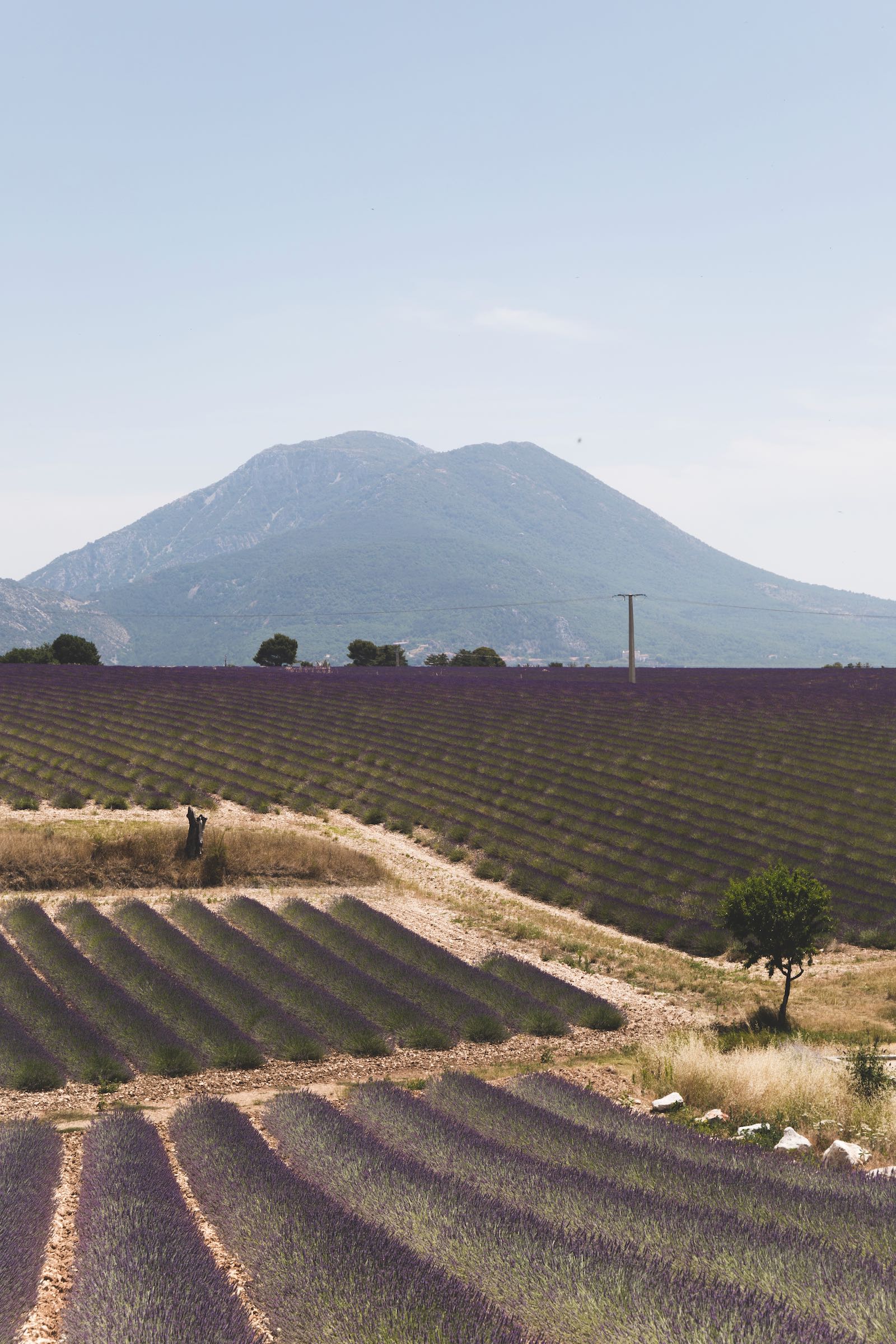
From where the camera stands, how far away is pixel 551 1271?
7.68 meters

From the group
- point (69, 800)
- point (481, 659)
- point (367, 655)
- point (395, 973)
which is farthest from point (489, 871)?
point (367, 655)

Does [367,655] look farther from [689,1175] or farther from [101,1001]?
[689,1175]

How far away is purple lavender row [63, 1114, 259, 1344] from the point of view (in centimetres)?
712

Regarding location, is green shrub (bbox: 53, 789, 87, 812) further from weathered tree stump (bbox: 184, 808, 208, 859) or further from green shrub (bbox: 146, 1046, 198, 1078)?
green shrub (bbox: 146, 1046, 198, 1078)

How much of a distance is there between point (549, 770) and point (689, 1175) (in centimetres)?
3135

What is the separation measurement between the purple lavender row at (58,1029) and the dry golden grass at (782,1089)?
8545 millimetres

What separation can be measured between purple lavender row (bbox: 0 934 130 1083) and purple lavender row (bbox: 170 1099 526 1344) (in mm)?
5002

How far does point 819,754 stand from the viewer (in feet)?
139

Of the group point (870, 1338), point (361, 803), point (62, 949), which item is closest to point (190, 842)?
point (62, 949)

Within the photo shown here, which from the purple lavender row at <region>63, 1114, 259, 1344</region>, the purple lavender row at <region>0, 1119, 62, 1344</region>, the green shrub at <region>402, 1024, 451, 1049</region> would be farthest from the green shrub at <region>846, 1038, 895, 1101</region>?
the purple lavender row at <region>0, 1119, 62, 1344</region>

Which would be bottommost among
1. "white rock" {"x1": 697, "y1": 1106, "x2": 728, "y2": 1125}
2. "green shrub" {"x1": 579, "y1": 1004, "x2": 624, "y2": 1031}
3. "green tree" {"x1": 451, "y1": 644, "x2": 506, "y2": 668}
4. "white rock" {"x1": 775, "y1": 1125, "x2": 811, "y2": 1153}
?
"green shrub" {"x1": 579, "y1": 1004, "x2": 624, "y2": 1031}

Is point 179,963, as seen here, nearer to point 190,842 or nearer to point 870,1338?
point 190,842

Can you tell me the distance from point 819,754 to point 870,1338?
124ft

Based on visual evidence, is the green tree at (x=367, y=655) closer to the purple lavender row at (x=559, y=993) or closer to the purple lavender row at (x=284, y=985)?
the purple lavender row at (x=284, y=985)
